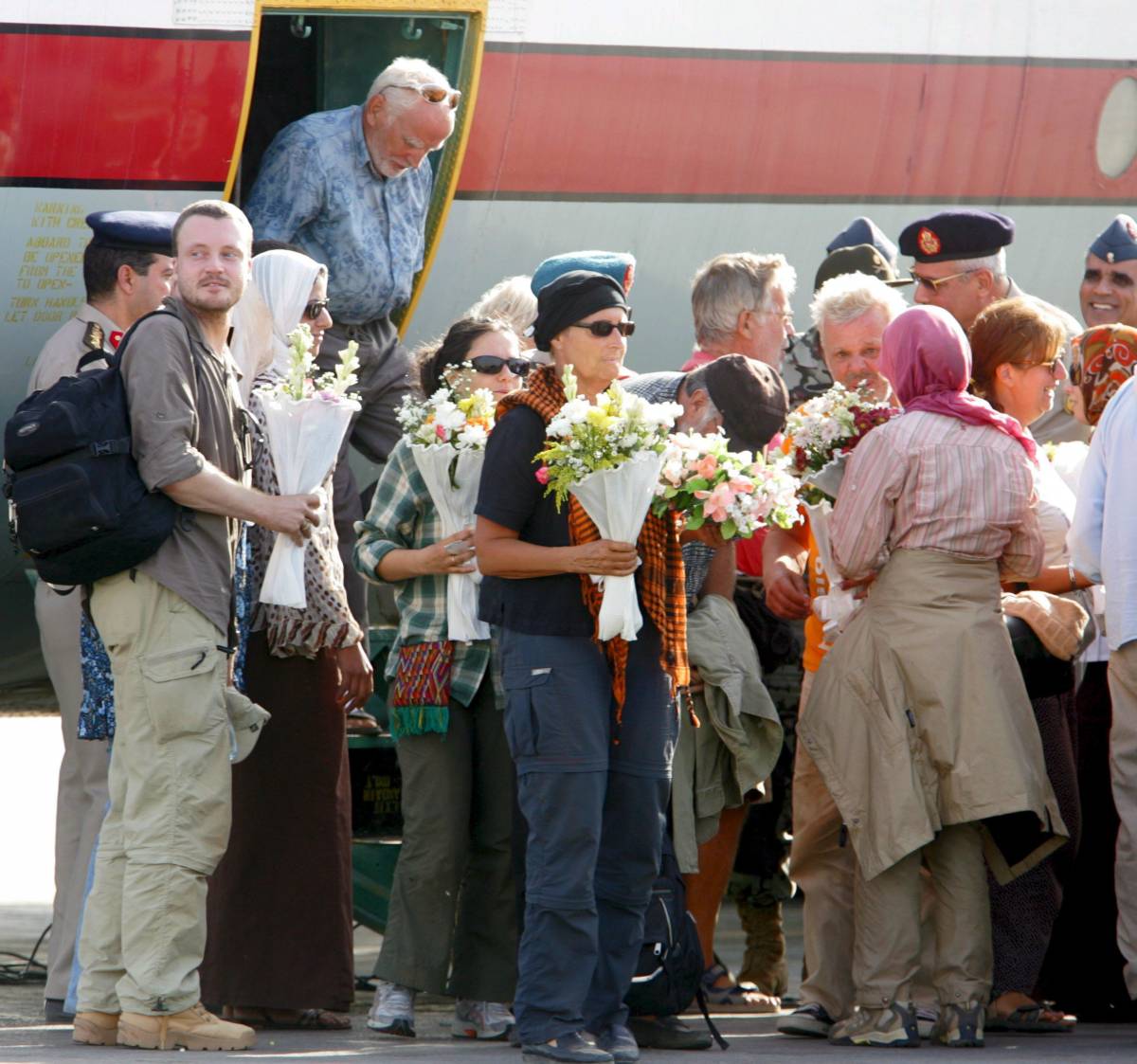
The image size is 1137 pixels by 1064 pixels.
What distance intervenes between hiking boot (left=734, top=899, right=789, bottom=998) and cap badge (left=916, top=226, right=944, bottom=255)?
214 centimetres

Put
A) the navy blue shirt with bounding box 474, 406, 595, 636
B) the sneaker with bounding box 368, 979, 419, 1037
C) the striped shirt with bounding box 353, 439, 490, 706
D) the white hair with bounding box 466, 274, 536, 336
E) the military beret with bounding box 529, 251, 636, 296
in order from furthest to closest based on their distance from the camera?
the white hair with bounding box 466, 274, 536, 336, the military beret with bounding box 529, 251, 636, 296, the striped shirt with bounding box 353, 439, 490, 706, the sneaker with bounding box 368, 979, 419, 1037, the navy blue shirt with bounding box 474, 406, 595, 636

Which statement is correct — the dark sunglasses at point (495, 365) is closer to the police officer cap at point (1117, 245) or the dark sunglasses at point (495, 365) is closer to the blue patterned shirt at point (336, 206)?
the blue patterned shirt at point (336, 206)

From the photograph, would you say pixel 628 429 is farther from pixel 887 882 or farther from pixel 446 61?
pixel 446 61

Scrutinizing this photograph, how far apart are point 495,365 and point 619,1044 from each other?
6.26 ft

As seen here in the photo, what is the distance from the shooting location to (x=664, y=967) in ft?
18.3

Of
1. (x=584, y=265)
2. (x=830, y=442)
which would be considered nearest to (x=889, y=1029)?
(x=830, y=442)

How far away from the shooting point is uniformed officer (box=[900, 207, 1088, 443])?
7215mm

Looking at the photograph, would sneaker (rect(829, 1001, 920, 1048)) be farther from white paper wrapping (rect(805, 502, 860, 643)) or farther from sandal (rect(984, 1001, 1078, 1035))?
white paper wrapping (rect(805, 502, 860, 643))

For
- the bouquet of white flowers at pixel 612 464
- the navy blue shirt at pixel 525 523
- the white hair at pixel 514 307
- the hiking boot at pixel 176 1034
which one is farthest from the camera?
the white hair at pixel 514 307

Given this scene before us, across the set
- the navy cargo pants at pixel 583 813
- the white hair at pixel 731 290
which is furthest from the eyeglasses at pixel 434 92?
the navy cargo pants at pixel 583 813

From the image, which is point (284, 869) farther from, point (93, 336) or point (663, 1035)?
point (93, 336)

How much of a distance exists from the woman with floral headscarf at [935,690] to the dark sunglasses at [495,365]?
99cm

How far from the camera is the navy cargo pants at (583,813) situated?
5.22 m

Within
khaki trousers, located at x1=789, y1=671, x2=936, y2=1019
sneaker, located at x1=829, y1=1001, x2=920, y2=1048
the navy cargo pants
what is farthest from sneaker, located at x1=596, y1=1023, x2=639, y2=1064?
khaki trousers, located at x1=789, y1=671, x2=936, y2=1019
